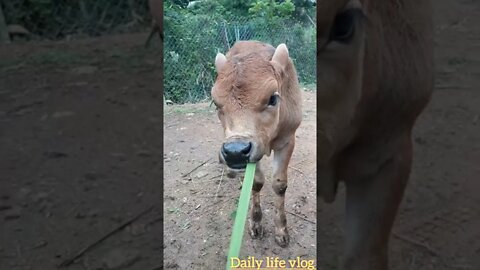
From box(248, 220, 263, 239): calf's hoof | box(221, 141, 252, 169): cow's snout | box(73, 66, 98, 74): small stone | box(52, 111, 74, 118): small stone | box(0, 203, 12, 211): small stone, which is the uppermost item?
box(73, 66, 98, 74): small stone

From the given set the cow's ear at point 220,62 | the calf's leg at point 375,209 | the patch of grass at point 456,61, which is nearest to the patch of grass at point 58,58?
the cow's ear at point 220,62

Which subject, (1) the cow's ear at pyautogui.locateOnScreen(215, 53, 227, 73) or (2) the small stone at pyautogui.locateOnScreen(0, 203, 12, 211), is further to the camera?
(2) the small stone at pyautogui.locateOnScreen(0, 203, 12, 211)

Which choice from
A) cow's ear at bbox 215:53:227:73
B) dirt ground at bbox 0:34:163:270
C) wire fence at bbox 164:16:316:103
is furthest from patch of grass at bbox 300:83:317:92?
dirt ground at bbox 0:34:163:270

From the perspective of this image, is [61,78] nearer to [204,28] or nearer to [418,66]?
[204,28]

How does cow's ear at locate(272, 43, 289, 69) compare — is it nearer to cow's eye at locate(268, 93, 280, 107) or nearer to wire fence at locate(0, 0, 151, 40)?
cow's eye at locate(268, 93, 280, 107)

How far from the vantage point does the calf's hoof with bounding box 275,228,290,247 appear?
0.89m

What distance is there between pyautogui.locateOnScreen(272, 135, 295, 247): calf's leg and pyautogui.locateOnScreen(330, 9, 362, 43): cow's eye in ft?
0.53

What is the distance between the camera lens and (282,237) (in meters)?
0.89

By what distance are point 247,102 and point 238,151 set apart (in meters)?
0.07

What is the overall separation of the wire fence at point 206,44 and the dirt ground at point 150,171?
3 centimetres

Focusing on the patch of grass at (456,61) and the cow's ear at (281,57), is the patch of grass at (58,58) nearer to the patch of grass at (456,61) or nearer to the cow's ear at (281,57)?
the cow's ear at (281,57)

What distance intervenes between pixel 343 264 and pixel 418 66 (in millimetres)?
340

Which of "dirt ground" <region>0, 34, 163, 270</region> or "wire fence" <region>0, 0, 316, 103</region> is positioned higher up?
"wire fence" <region>0, 0, 316, 103</region>

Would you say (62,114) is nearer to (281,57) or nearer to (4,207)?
(4,207)
